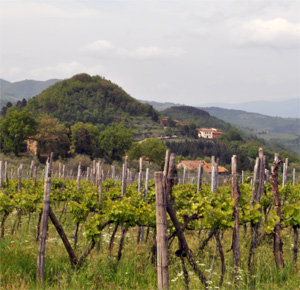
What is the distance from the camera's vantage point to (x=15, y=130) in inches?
2277

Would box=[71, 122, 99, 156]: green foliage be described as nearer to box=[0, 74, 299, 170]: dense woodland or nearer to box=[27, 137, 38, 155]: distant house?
box=[0, 74, 299, 170]: dense woodland

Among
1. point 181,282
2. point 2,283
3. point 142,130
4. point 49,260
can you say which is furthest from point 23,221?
point 142,130

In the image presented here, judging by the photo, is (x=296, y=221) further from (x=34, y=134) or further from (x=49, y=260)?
(x=34, y=134)

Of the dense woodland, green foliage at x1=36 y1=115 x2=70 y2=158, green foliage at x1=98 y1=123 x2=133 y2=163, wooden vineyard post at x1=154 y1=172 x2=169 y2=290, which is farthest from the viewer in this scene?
green foliage at x1=98 y1=123 x2=133 y2=163

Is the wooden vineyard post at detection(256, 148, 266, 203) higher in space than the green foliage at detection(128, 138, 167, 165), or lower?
higher

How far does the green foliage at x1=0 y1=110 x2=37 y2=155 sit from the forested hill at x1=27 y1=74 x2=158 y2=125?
56.8 m

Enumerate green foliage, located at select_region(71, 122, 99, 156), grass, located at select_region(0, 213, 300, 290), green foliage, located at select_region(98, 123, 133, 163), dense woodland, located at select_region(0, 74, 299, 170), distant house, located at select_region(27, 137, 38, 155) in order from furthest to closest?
Answer: green foliage, located at select_region(98, 123, 133, 163)
green foliage, located at select_region(71, 122, 99, 156)
distant house, located at select_region(27, 137, 38, 155)
dense woodland, located at select_region(0, 74, 299, 170)
grass, located at select_region(0, 213, 300, 290)

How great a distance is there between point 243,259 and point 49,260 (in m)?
3.88

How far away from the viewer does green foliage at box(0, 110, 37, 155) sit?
190 ft

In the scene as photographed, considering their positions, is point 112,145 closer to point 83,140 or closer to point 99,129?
point 83,140

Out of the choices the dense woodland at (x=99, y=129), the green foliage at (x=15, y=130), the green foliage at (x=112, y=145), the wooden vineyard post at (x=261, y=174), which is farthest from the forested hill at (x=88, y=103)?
the wooden vineyard post at (x=261, y=174)

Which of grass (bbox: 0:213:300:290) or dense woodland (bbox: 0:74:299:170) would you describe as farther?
dense woodland (bbox: 0:74:299:170)

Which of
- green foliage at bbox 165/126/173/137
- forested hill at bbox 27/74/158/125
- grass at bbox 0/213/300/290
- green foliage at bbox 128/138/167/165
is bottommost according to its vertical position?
green foliage at bbox 128/138/167/165

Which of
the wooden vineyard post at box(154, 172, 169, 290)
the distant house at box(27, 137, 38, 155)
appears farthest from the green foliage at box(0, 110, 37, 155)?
the wooden vineyard post at box(154, 172, 169, 290)
